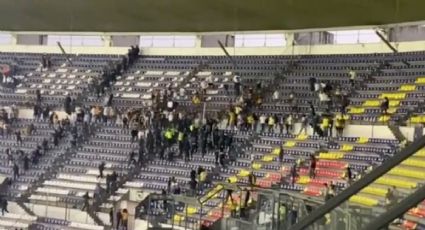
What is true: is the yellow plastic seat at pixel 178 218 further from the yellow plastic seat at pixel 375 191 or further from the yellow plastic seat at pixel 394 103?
the yellow plastic seat at pixel 394 103

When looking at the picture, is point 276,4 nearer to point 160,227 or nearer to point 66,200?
point 66,200

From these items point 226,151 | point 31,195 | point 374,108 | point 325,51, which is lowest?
point 31,195

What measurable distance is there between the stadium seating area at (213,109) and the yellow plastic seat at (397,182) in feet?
34.7

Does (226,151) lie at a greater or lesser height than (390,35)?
lesser

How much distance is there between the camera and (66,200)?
18016 mm

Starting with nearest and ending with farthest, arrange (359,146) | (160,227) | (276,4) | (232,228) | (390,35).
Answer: (232,228) < (160,227) < (359,146) < (276,4) < (390,35)

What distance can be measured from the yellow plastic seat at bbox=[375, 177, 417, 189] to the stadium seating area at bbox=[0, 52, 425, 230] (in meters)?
10.6

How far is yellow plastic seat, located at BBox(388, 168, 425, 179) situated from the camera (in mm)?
2654

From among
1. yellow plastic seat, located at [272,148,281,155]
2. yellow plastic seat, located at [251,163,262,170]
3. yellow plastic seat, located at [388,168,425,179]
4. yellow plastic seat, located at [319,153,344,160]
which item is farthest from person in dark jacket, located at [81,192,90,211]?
yellow plastic seat, located at [388,168,425,179]

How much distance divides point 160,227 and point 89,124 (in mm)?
11097

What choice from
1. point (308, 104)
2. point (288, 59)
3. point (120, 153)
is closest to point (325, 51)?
point (288, 59)

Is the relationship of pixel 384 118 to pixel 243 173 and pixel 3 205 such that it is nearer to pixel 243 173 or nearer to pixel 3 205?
pixel 243 173

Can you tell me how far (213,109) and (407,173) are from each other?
655 inches

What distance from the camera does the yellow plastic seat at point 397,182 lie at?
8.52 ft
